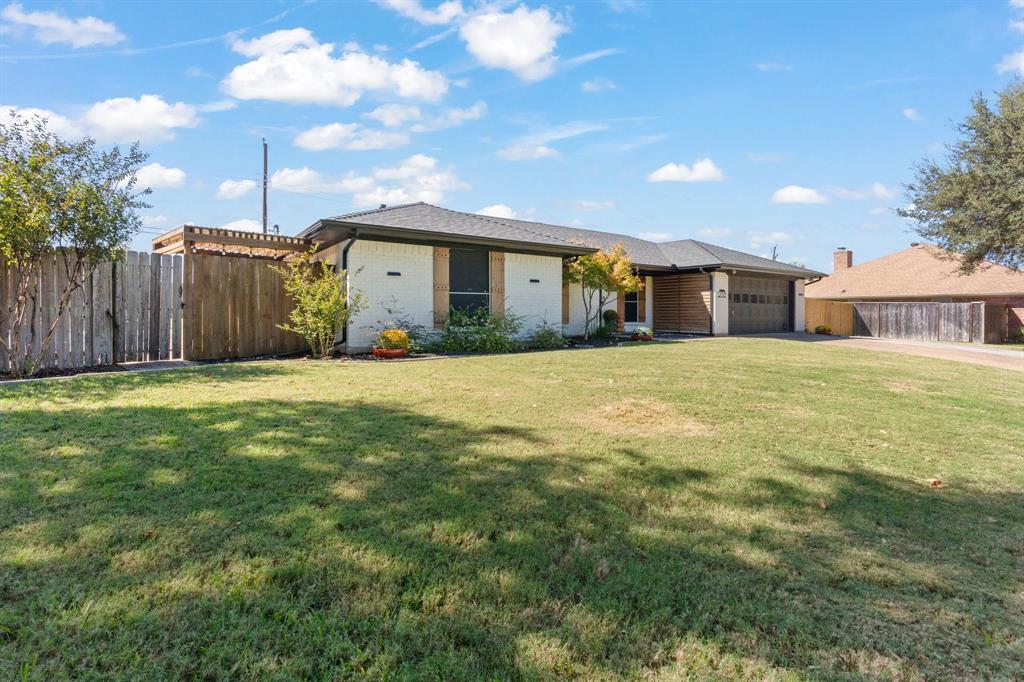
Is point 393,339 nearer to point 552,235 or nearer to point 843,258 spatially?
point 552,235

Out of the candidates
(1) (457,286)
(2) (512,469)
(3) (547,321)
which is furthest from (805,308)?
(2) (512,469)

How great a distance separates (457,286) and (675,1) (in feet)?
25.8

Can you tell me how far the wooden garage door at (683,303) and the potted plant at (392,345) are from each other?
44.1ft

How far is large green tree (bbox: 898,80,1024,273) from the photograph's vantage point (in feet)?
57.0

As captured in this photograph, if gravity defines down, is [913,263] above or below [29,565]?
above

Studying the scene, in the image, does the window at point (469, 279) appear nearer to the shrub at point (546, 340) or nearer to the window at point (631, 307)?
the shrub at point (546, 340)

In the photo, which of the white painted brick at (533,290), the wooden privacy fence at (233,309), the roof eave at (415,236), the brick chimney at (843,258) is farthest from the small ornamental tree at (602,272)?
the brick chimney at (843,258)

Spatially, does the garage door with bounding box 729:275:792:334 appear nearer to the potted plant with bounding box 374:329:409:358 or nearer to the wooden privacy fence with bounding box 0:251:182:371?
the potted plant with bounding box 374:329:409:358

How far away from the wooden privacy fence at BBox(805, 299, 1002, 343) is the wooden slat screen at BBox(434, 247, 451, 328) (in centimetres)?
2007

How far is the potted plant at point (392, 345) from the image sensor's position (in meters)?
10.9

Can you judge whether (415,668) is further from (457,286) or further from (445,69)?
(445,69)

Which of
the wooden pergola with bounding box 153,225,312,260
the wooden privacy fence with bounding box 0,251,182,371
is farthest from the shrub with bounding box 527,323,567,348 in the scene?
the wooden privacy fence with bounding box 0,251,182,371

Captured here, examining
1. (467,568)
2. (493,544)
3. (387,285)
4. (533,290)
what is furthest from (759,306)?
(467,568)

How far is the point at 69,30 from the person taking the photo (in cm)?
867
